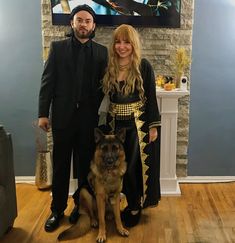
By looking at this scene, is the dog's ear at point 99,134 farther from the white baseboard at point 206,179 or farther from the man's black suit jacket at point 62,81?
the white baseboard at point 206,179

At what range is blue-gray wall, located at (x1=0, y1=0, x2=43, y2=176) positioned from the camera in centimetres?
301

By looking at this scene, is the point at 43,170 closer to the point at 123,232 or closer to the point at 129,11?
the point at 123,232

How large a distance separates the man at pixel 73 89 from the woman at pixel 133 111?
10 cm

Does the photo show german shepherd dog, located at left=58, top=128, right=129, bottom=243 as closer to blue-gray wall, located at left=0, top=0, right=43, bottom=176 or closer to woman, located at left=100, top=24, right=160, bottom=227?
woman, located at left=100, top=24, right=160, bottom=227

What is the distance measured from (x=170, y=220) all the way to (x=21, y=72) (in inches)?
70.5

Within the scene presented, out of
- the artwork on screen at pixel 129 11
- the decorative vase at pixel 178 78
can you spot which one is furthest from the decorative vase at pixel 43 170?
the decorative vase at pixel 178 78

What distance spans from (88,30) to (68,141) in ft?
2.52

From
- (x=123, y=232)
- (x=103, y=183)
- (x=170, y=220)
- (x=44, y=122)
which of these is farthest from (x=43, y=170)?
(x=170, y=220)

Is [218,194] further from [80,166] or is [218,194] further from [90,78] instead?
[90,78]

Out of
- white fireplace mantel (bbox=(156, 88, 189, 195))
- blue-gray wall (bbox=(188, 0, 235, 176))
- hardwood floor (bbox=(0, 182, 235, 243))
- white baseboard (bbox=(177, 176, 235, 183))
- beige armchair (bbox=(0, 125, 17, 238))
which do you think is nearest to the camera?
beige armchair (bbox=(0, 125, 17, 238))

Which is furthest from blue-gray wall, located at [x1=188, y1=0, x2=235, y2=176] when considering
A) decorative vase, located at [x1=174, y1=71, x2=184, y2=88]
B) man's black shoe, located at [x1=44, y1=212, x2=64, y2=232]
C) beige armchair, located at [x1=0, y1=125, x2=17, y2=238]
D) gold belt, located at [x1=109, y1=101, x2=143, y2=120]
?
beige armchair, located at [x1=0, y1=125, x2=17, y2=238]

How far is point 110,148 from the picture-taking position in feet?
7.38

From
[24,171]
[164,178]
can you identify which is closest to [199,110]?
Answer: [164,178]

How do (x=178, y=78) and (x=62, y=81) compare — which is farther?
(x=178, y=78)
